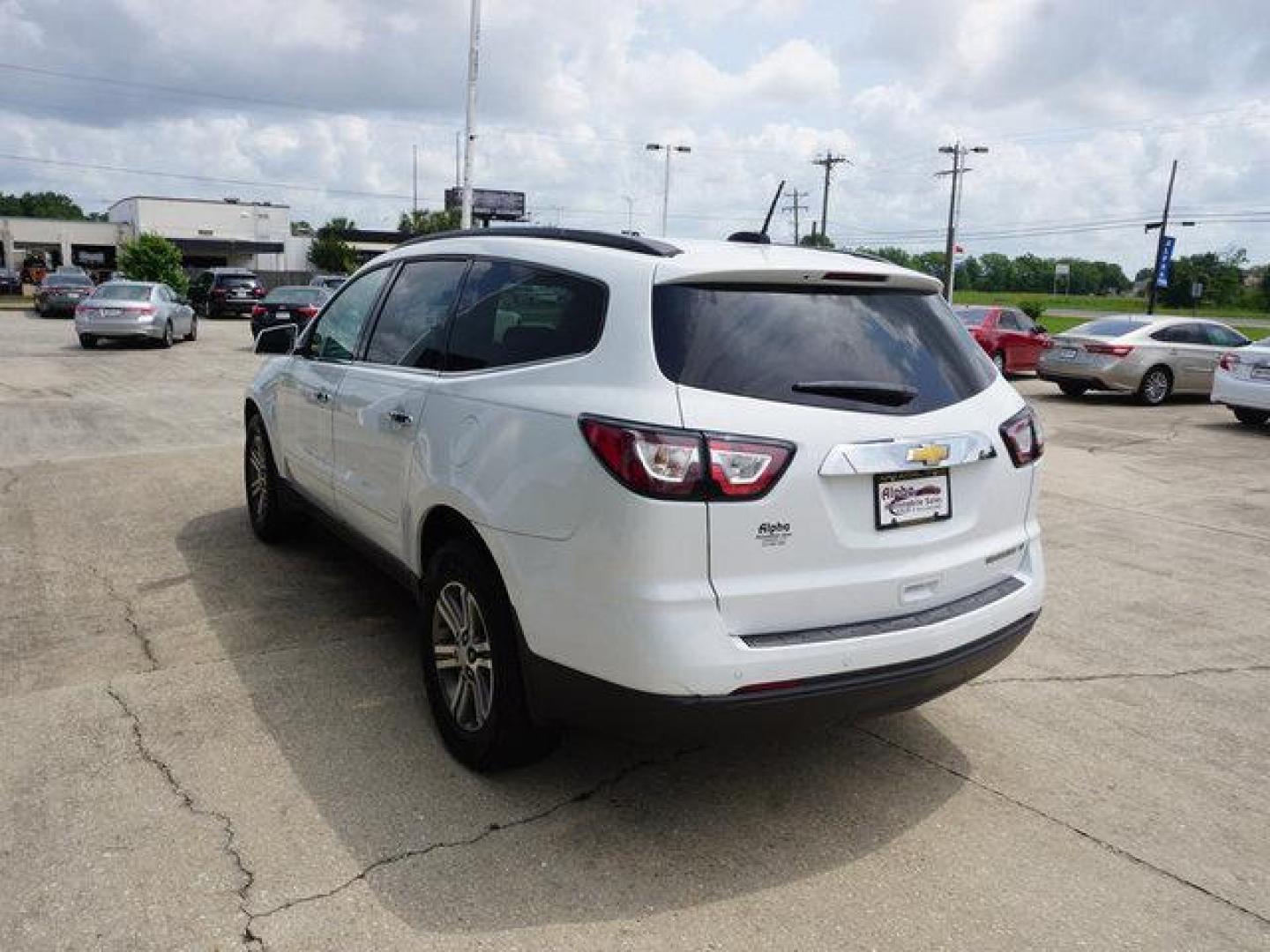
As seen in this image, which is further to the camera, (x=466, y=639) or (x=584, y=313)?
(x=466, y=639)

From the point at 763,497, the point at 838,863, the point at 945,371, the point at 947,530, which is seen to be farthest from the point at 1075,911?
the point at 945,371

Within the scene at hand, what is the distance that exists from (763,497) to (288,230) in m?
94.0

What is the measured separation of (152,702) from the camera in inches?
153

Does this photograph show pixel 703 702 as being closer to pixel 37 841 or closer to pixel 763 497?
pixel 763 497

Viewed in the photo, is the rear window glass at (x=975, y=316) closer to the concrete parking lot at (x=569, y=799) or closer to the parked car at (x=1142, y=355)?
the parked car at (x=1142, y=355)

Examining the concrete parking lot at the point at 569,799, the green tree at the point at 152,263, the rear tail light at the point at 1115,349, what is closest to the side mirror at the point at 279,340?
the concrete parking lot at the point at 569,799

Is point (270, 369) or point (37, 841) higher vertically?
point (270, 369)

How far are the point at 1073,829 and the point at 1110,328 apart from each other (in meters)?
16.0

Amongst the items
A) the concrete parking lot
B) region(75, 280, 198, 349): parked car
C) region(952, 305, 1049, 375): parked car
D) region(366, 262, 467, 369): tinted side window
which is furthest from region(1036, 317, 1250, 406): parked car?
region(75, 280, 198, 349): parked car

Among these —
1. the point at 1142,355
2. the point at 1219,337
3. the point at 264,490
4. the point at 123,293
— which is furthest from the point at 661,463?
the point at 123,293

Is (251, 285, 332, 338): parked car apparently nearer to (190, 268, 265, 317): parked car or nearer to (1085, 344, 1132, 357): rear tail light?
Answer: (190, 268, 265, 317): parked car

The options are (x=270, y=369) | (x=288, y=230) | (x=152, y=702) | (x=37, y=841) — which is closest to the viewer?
(x=37, y=841)

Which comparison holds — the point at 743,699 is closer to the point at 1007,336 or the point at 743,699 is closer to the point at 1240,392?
the point at 1240,392

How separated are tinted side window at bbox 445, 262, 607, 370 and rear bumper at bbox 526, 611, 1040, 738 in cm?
101
